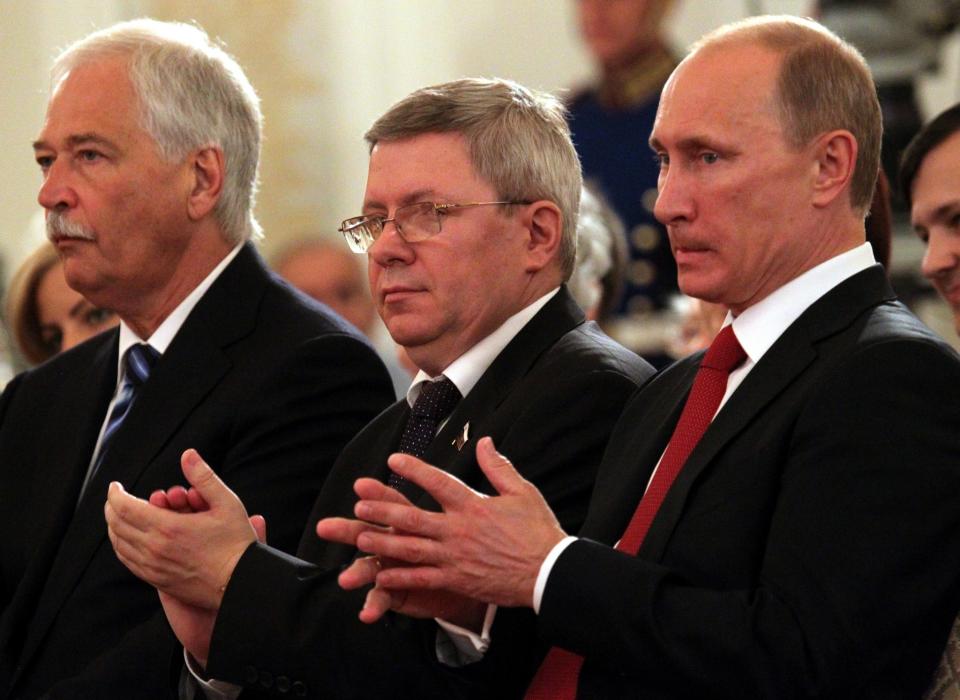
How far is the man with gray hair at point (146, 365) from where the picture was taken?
3.63 meters

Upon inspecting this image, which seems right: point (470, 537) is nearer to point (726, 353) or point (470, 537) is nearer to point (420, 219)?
point (726, 353)

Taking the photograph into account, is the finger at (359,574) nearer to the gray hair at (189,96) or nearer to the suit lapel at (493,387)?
the suit lapel at (493,387)

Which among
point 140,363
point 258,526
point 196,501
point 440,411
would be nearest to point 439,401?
point 440,411

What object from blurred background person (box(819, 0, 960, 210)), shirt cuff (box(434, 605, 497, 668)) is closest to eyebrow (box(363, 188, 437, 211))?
shirt cuff (box(434, 605, 497, 668))

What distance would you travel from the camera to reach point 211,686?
325 cm

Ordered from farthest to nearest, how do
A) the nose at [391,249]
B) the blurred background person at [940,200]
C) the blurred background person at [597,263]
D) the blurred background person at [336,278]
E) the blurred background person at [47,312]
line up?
the blurred background person at [336,278], the blurred background person at [47,312], the blurred background person at [597,263], the blurred background person at [940,200], the nose at [391,249]

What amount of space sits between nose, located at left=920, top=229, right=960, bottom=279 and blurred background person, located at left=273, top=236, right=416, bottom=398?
5.15 meters

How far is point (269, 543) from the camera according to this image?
362 cm

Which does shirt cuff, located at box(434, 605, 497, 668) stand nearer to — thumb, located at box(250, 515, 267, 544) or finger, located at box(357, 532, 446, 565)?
finger, located at box(357, 532, 446, 565)

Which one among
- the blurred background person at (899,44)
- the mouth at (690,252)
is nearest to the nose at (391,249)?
the mouth at (690,252)

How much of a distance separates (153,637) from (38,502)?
735mm

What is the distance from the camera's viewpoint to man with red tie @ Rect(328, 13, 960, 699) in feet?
7.90

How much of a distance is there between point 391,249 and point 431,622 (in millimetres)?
826

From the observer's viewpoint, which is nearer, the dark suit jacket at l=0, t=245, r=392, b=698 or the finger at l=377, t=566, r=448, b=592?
the finger at l=377, t=566, r=448, b=592
